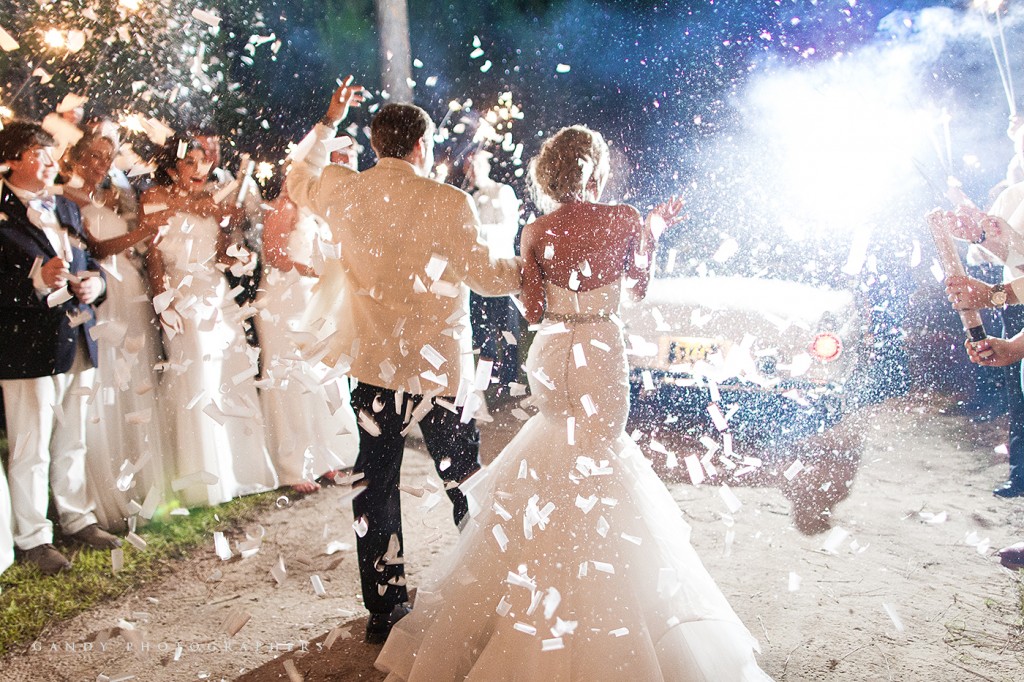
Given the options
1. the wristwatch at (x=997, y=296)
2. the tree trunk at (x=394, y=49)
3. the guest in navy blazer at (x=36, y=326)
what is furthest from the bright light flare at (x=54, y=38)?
the wristwatch at (x=997, y=296)

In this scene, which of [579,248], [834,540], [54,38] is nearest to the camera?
[579,248]

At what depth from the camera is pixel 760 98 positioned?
9516mm

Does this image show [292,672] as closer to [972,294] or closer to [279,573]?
[279,573]

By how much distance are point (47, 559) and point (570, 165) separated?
10.6 ft

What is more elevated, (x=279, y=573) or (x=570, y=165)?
(x=570, y=165)

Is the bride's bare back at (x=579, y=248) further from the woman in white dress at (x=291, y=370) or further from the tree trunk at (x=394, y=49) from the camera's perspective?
the tree trunk at (x=394, y=49)

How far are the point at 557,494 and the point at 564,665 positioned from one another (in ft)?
1.89

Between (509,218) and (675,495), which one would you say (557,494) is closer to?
(675,495)

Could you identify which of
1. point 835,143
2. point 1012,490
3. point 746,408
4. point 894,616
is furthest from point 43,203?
point 835,143

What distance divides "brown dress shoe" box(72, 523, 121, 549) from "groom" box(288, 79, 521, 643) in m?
1.80

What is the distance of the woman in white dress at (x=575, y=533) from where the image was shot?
7.87 feet

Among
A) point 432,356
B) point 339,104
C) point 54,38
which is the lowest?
point 432,356

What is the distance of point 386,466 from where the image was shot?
9.86 ft

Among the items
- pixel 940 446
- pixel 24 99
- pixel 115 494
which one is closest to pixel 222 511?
pixel 115 494
